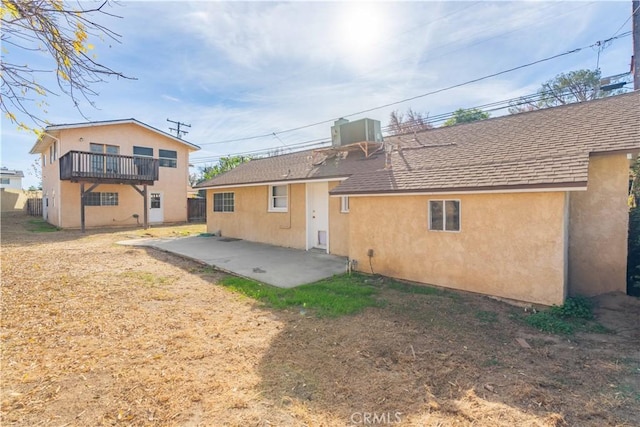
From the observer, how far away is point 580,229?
6.58m

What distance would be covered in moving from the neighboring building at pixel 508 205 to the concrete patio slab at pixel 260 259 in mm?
1022

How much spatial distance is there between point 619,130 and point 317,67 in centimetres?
Answer: 1023

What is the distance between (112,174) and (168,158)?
5010 millimetres

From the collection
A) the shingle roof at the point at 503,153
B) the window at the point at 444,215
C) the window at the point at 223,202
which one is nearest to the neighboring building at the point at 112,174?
the window at the point at 223,202

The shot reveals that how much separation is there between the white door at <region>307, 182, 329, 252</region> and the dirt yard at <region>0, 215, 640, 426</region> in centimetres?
507

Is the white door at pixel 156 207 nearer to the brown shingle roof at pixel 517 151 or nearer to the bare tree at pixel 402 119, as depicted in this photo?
the brown shingle roof at pixel 517 151

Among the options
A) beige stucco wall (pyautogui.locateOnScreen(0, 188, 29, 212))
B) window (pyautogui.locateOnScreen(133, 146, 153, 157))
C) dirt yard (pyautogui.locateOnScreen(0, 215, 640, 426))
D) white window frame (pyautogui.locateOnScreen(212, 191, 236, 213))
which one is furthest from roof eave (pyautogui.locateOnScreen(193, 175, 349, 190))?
beige stucco wall (pyautogui.locateOnScreen(0, 188, 29, 212))

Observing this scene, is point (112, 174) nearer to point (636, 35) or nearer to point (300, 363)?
point (300, 363)

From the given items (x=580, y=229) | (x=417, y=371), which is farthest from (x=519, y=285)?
(x=417, y=371)

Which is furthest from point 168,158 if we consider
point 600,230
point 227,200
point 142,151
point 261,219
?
point 600,230

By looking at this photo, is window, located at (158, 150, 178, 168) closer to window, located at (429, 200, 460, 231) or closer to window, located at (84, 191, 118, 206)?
window, located at (84, 191, 118, 206)

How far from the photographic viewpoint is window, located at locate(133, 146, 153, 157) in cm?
2056

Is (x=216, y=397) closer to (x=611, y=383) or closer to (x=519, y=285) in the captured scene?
(x=611, y=383)

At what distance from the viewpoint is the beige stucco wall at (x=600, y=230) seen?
6.21 metres
